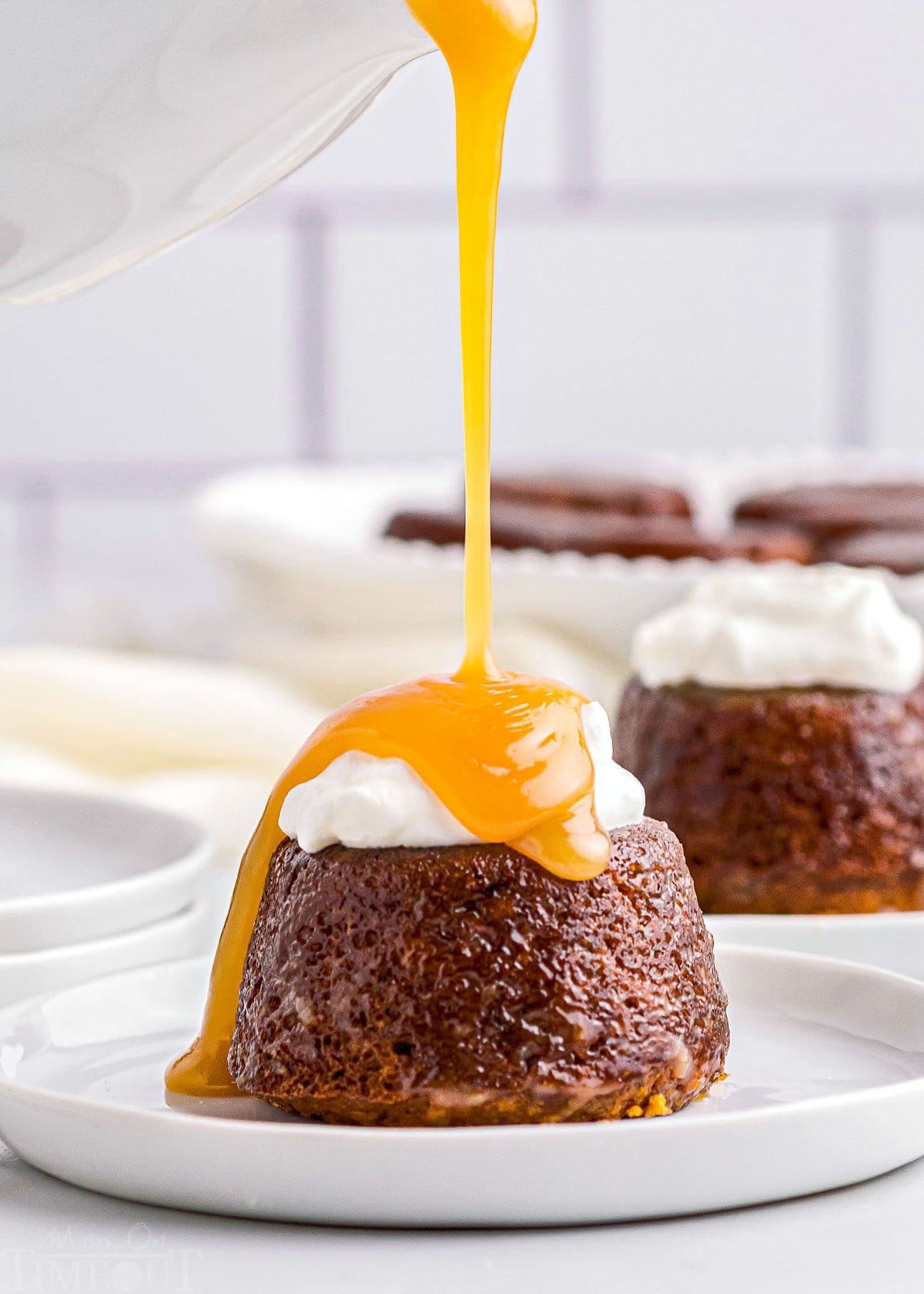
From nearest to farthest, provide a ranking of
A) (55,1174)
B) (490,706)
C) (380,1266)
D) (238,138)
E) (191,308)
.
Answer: (380,1266) → (55,1174) → (490,706) → (238,138) → (191,308)

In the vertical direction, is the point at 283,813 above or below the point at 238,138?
below

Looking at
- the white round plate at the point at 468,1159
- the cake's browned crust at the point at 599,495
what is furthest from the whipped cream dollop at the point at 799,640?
the cake's browned crust at the point at 599,495

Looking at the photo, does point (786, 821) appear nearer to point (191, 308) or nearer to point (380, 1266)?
point (380, 1266)

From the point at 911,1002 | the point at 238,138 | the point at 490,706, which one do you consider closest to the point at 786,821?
the point at 911,1002

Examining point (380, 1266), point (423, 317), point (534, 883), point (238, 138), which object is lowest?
point (380, 1266)

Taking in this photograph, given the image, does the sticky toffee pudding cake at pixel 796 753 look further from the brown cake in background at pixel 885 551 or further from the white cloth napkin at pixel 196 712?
the brown cake in background at pixel 885 551

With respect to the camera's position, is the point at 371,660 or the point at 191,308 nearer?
the point at 371,660
